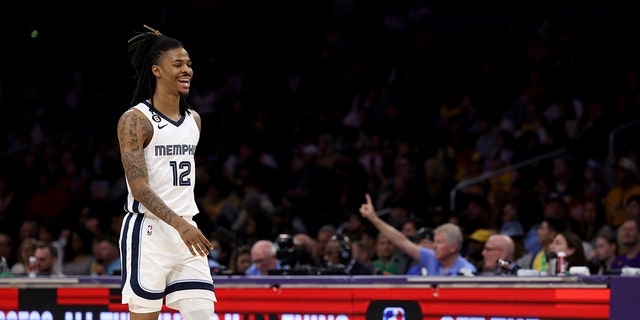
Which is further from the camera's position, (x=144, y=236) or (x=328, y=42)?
(x=328, y=42)

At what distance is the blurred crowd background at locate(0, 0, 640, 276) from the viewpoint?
42.5ft

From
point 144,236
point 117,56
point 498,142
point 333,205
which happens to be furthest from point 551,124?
point 144,236

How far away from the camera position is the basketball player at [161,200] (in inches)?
232

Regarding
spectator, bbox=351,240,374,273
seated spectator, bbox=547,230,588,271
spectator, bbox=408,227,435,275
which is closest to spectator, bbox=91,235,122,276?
spectator, bbox=351,240,374,273

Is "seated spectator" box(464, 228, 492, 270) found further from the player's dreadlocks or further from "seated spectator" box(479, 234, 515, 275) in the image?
the player's dreadlocks

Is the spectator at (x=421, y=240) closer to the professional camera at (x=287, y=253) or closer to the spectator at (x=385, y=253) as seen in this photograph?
the spectator at (x=385, y=253)

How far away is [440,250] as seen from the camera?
9.23m

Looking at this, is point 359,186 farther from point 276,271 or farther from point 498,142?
point 276,271

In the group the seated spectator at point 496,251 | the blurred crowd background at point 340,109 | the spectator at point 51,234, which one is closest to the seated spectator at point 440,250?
the seated spectator at point 496,251

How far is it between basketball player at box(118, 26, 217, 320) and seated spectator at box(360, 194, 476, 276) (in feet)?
11.0

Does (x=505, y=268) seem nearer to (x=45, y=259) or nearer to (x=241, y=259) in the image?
(x=241, y=259)

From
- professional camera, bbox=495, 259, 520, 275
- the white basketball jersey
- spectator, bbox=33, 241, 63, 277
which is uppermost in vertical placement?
the white basketball jersey

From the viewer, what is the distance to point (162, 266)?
19.4 ft

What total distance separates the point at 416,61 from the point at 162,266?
34.8 ft
